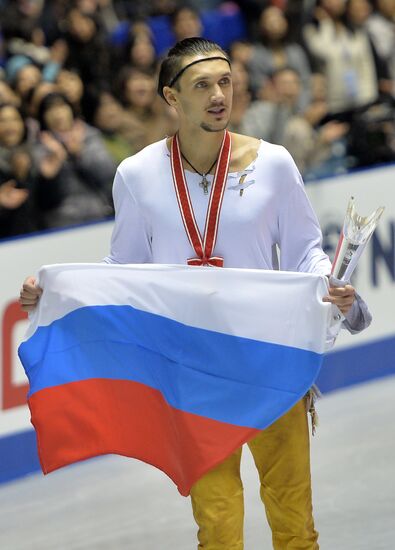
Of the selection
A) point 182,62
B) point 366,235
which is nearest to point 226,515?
point 366,235

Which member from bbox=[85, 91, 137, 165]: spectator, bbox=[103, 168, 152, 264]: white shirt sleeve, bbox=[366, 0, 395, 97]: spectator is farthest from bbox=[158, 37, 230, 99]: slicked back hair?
bbox=[366, 0, 395, 97]: spectator

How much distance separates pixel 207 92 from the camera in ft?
14.9

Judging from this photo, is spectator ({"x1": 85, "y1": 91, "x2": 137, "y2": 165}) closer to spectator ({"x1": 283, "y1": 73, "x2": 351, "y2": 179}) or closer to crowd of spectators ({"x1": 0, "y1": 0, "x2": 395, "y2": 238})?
crowd of spectators ({"x1": 0, "y1": 0, "x2": 395, "y2": 238})

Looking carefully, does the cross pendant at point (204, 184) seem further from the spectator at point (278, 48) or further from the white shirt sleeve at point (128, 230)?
the spectator at point (278, 48)

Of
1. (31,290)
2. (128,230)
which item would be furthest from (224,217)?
(31,290)

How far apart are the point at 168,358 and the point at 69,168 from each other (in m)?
3.50

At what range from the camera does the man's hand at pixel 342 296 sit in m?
4.43

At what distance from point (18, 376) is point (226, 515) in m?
2.83

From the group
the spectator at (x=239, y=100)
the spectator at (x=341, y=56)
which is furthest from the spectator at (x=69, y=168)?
the spectator at (x=341, y=56)

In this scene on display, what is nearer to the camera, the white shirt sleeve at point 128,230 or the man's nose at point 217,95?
the man's nose at point 217,95

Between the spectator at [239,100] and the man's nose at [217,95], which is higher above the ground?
the man's nose at [217,95]

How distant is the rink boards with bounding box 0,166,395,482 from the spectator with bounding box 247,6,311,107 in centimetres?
178

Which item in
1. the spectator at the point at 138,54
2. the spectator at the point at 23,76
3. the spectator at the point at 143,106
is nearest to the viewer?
the spectator at the point at 23,76

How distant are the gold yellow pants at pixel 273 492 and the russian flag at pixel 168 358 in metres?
0.10
